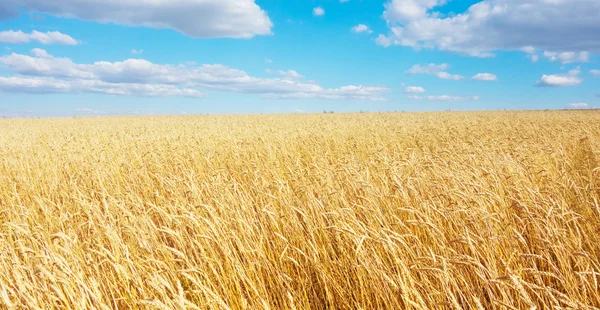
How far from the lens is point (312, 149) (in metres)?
8.58

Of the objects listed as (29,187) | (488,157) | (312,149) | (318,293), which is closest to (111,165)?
(29,187)

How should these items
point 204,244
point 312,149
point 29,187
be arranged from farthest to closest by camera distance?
point 312,149
point 29,187
point 204,244

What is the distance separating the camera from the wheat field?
1985mm

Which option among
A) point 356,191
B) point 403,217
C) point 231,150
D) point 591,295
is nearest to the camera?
point 591,295

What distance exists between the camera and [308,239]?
279 centimetres

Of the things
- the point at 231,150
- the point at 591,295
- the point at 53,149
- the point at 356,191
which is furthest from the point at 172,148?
the point at 591,295

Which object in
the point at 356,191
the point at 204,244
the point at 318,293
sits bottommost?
the point at 318,293

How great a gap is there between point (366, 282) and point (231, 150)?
20.3 feet

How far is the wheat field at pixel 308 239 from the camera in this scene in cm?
199

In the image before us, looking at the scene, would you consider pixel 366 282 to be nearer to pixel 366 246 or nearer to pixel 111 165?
pixel 366 246

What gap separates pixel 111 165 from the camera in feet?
21.0

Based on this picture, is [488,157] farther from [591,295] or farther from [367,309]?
[367,309]

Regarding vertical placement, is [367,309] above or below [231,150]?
below

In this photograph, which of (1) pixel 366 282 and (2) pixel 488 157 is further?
(2) pixel 488 157
